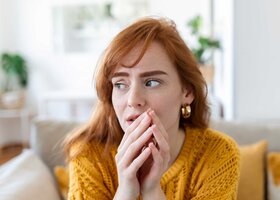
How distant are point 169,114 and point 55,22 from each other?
4.01 metres

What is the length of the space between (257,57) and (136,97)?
127cm

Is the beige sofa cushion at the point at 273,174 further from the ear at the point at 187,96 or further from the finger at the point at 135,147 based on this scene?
the finger at the point at 135,147

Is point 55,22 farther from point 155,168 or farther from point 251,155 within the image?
point 155,168

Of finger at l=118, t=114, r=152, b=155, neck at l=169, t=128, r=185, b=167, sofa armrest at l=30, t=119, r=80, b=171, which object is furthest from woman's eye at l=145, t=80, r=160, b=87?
sofa armrest at l=30, t=119, r=80, b=171

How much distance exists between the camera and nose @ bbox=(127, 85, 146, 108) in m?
0.96

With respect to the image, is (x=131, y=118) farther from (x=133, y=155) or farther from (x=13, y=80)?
(x=13, y=80)

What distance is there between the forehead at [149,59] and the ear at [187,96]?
138 millimetres

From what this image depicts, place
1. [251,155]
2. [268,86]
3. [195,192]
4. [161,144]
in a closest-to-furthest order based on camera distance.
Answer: [161,144]
[195,192]
[251,155]
[268,86]

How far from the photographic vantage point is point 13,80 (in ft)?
15.5

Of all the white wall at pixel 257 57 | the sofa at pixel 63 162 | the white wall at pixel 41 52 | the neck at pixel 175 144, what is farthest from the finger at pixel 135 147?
the white wall at pixel 41 52

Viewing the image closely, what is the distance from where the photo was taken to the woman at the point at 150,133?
947mm

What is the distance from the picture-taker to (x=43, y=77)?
4766 mm

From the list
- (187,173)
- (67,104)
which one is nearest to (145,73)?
(187,173)

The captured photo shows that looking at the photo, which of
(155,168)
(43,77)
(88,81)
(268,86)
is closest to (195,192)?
(155,168)
